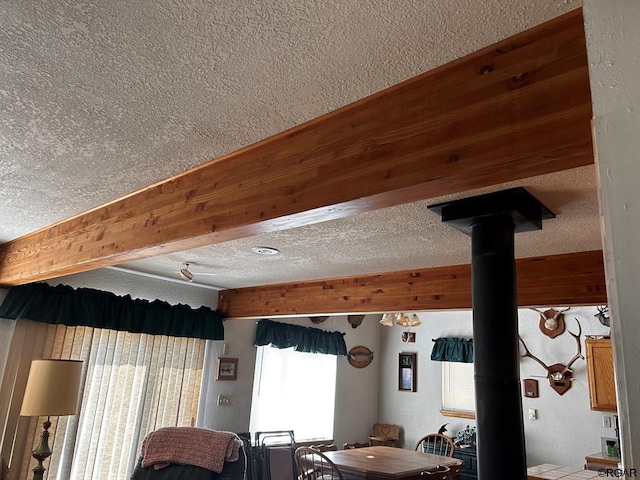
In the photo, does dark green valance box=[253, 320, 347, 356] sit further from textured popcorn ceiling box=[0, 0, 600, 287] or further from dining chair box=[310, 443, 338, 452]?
textured popcorn ceiling box=[0, 0, 600, 287]

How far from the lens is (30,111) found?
→ 1.67 m

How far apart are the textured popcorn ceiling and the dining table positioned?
2.43m

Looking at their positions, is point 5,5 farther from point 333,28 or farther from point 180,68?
point 333,28

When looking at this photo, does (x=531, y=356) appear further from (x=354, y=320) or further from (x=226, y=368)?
(x=226, y=368)

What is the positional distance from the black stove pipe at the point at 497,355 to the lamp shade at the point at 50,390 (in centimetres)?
269

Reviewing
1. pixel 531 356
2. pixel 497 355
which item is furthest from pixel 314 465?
pixel 531 356

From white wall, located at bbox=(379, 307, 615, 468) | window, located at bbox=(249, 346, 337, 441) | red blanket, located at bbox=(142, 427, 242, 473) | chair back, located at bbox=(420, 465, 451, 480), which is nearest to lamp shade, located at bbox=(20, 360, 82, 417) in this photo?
red blanket, located at bbox=(142, 427, 242, 473)

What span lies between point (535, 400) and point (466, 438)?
0.96 metres

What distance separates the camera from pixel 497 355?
1931 mm

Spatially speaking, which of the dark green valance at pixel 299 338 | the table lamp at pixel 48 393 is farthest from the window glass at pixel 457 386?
the table lamp at pixel 48 393

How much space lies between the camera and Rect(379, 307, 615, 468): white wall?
5.42m

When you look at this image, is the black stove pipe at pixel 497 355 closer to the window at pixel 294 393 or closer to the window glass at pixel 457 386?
the window at pixel 294 393

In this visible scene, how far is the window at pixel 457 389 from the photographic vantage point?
247 inches

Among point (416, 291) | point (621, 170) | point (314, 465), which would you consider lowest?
point (314, 465)
